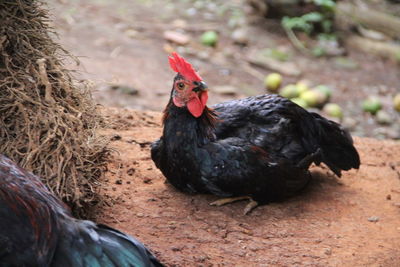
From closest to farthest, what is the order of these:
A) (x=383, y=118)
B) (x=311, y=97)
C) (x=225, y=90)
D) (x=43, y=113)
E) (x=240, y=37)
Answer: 1. (x=43, y=113)
2. (x=311, y=97)
3. (x=383, y=118)
4. (x=225, y=90)
5. (x=240, y=37)

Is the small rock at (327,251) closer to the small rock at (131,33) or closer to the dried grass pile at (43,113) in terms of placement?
the dried grass pile at (43,113)

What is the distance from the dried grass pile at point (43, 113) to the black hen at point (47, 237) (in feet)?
1.80

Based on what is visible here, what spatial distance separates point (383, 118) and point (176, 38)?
3.87 m

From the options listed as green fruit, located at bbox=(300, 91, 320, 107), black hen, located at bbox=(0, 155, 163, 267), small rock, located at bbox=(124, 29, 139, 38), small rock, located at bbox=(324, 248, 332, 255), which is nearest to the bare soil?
small rock, located at bbox=(124, 29, 139, 38)

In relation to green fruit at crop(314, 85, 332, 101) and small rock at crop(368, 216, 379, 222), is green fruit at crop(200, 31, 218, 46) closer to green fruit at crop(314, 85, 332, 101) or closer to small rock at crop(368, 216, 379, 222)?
green fruit at crop(314, 85, 332, 101)

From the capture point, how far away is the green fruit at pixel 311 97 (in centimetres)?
865

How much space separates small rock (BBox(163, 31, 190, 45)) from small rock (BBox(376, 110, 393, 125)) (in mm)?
3573

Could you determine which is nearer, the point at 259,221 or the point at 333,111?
the point at 259,221

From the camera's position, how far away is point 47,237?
3.01 metres

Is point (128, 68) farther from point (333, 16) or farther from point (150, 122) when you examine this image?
point (333, 16)

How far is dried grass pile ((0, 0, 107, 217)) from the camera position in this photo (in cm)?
376

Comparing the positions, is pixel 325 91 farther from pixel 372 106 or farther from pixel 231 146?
pixel 231 146

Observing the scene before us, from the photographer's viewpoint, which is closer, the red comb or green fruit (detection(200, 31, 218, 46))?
the red comb

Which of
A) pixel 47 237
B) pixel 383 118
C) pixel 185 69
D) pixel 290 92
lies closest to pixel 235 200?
pixel 185 69
